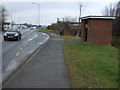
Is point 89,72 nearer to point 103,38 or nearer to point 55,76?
point 55,76

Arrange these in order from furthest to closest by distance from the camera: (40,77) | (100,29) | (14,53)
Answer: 1. (100,29)
2. (14,53)
3. (40,77)

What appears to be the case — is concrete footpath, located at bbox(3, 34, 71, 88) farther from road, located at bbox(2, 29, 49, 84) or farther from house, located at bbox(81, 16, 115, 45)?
house, located at bbox(81, 16, 115, 45)

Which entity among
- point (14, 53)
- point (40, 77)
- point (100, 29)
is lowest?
point (14, 53)

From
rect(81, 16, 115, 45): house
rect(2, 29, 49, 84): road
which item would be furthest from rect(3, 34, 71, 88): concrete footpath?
rect(81, 16, 115, 45): house

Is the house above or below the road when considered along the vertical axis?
above

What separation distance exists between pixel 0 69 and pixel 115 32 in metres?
34.7

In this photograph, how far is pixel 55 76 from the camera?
958 centimetres

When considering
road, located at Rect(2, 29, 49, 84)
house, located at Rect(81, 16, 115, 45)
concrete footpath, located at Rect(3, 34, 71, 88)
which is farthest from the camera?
house, located at Rect(81, 16, 115, 45)

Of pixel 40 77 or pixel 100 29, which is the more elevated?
pixel 100 29

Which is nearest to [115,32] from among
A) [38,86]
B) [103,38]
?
[103,38]

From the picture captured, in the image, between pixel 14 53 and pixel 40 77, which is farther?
pixel 14 53

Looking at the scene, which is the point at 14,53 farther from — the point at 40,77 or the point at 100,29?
the point at 100,29

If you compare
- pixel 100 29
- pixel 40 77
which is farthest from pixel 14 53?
pixel 100 29

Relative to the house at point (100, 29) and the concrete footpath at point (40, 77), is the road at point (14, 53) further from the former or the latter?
the house at point (100, 29)
